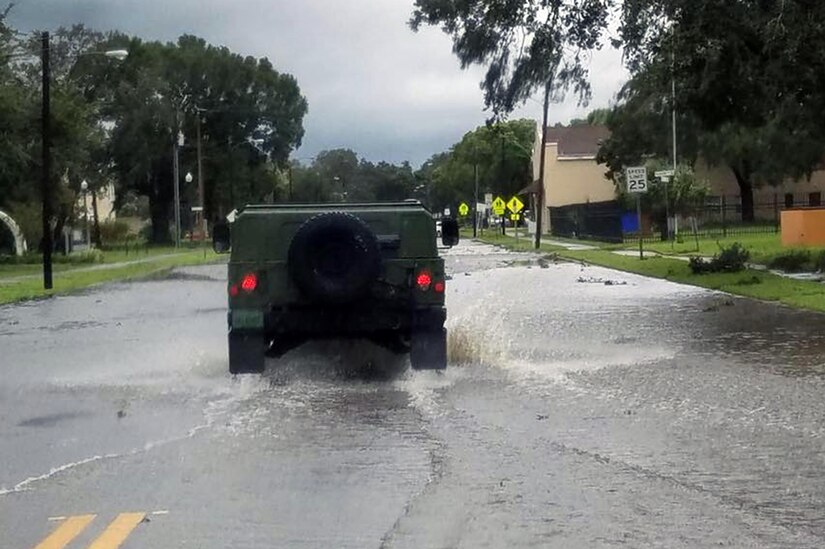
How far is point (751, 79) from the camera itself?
2730 centimetres

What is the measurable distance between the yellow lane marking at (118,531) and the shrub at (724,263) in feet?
84.4

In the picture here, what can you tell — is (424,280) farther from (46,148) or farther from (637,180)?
(46,148)

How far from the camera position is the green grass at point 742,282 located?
23891mm

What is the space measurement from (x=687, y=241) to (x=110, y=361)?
42246mm

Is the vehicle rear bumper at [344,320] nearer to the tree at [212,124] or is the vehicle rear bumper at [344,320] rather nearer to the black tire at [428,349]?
the black tire at [428,349]

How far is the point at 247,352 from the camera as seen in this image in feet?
46.2

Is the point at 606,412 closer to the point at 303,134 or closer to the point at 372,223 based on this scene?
the point at 372,223

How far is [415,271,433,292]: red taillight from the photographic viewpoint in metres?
14.0

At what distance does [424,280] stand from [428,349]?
746 mm

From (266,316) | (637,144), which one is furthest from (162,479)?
(637,144)

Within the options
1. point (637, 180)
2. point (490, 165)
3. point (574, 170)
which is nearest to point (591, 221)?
point (574, 170)

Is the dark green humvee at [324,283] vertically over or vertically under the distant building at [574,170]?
under

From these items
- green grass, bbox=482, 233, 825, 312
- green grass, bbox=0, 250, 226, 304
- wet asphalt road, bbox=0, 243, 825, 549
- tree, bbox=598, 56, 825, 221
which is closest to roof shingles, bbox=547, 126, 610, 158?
tree, bbox=598, 56, 825, 221

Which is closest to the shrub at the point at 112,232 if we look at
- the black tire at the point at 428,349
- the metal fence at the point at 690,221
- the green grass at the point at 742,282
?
the metal fence at the point at 690,221
